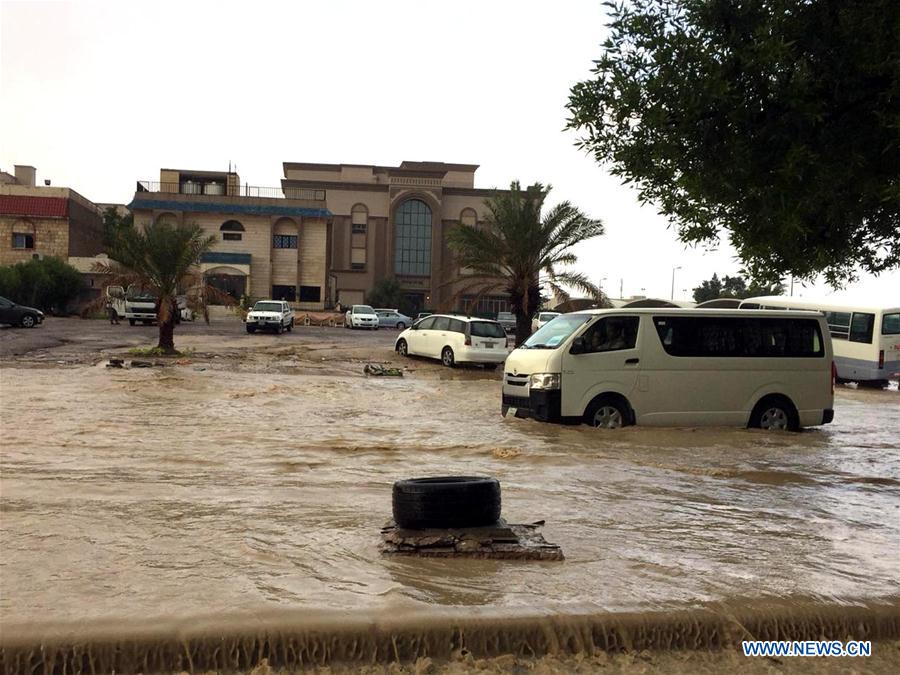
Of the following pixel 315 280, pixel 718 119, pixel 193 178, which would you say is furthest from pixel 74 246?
pixel 718 119

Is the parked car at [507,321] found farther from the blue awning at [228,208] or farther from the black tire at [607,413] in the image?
the black tire at [607,413]

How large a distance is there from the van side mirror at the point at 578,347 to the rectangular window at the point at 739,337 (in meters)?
1.21

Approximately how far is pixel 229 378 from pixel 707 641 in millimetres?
17584

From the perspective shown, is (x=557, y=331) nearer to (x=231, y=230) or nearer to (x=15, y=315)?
(x=15, y=315)

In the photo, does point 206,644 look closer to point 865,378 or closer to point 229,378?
point 229,378

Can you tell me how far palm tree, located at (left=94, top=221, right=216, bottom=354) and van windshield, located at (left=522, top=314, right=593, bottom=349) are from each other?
15.7 metres

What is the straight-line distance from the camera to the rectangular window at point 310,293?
74556 mm

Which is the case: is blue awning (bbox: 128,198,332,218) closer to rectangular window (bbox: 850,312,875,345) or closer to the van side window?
rectangular window (bbox: 850,312,875,345)

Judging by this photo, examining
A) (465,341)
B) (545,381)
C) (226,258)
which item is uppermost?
(226,258)

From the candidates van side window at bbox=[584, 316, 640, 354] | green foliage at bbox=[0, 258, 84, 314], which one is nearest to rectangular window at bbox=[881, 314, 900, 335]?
van side window at bbox=[584, 316, 640, 354]

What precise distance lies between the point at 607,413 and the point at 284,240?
64182 millimetres

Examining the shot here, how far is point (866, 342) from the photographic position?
25.3m

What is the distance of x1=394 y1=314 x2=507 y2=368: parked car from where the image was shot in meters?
26.1

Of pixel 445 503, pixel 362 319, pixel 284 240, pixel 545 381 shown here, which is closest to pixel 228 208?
pixel 284 240
